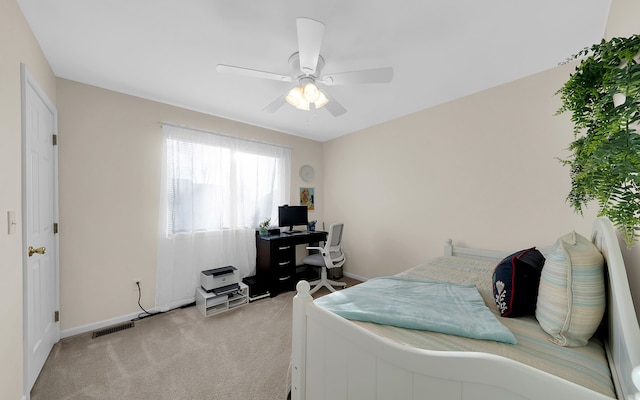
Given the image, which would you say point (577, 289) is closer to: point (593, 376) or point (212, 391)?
point (593, 376)

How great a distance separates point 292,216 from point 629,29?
344 centimetres

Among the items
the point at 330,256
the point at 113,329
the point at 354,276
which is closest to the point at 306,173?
the point at 330,256

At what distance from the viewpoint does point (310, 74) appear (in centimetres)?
182

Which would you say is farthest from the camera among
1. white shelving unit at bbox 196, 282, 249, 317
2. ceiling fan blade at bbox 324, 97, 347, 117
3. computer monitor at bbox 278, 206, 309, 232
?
computer monitor at bbox 278, 206, 309, 232

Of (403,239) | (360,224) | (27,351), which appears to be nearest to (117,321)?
(27,351)

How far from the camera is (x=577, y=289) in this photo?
0.95 metres

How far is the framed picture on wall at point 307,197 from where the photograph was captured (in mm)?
4165

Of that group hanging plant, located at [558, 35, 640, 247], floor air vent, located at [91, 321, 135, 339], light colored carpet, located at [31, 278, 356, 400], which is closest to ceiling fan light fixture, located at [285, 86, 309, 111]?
hanging plant, located at [558, 35, 640, 247]

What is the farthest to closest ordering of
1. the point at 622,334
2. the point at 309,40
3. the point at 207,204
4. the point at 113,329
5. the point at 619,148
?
1. the point at 207,204
2. the point at 113,329
3. the point at 309,40
4. the point at 622,334
5. the point at 619,148

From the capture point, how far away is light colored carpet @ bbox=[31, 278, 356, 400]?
1623 mm

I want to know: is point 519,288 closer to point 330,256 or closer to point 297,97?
point 297,97

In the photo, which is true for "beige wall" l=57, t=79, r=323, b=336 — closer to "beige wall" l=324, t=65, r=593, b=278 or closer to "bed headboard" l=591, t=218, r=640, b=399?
"beige wall" l=324, t=65, r=593, b=278

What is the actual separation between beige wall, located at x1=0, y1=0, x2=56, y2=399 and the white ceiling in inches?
10.7

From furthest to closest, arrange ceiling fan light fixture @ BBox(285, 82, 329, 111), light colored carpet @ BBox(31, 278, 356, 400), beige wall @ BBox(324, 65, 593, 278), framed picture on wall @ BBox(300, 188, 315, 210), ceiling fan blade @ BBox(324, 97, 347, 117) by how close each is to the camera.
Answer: framed picture on wall @ BBox(300, 188, 315, 210)
beige wall @ BBox(324, 65, 593, 278)
ceiling fan blade @ BBox(324, 97, 347, 117)
ceiling fan light fixture @ BBox(285, 82, 329, 111)
light colored carpet @ BBox(31, 278, 356, 400)
